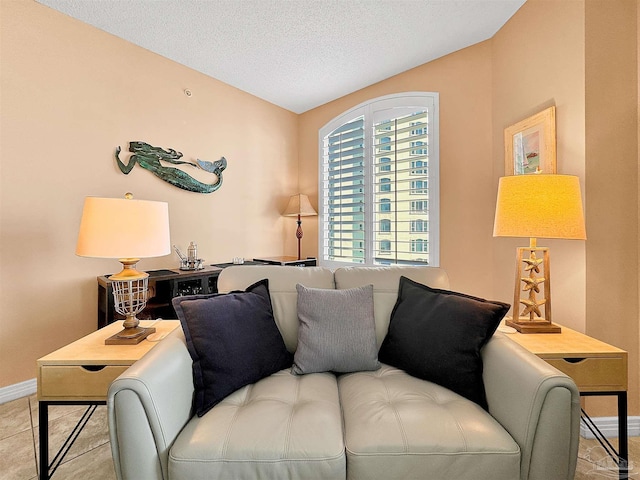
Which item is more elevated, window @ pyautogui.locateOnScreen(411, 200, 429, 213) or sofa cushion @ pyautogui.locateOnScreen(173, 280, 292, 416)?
window @ pyautogui.locateOnScreen(411, 200, 429, 213)

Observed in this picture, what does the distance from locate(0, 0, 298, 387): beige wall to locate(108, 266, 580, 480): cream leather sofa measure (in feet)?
5.47

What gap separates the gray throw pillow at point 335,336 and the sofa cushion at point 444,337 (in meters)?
0.14

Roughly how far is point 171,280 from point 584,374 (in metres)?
2.54

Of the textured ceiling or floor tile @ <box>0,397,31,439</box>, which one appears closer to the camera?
floor tile @ <box>0,397,31,439</box>

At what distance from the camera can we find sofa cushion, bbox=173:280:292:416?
4.10 ft

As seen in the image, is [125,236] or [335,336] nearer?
[125,236]

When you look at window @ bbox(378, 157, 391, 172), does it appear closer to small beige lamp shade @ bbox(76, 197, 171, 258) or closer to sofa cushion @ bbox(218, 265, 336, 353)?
sofa cushion @ bbox(218, 265, 336, 353)

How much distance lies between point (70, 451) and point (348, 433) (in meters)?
1.53

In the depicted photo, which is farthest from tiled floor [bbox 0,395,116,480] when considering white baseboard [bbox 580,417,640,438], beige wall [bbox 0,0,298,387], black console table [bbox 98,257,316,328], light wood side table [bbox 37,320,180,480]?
white baseboard [bbox 580,417,640,438]

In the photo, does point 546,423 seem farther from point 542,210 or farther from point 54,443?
point 54,443

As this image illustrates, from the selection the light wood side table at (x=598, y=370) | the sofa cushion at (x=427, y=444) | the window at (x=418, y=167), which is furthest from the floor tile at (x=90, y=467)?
the window at (x=418, y=167)

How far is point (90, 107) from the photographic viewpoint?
93.7 inches

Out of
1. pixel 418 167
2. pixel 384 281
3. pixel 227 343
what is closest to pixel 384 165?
pixel 418 167

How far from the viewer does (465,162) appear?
2.69 m
